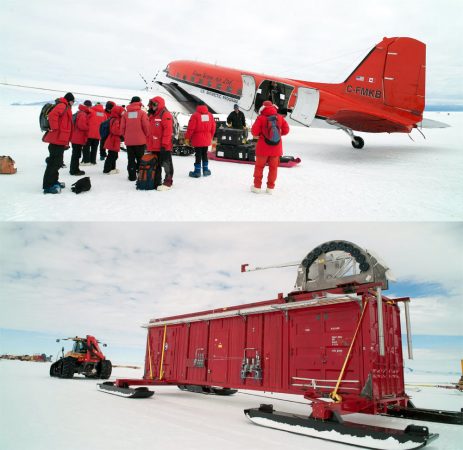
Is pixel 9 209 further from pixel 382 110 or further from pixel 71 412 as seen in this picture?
pixel 382 110

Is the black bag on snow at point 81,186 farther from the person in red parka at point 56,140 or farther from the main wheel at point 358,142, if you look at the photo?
the main wheel at point 358,142

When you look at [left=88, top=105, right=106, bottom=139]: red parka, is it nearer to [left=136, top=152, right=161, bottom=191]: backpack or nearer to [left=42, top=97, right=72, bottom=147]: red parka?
[left=42, top=97, right=72, bottom=147]: red parka

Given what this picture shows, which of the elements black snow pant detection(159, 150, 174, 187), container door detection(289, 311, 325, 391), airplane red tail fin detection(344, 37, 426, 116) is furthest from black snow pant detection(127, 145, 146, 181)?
airplane red tail fin detection(344, 37, 426, 116)

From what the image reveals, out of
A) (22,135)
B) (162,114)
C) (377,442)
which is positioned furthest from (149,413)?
(22,135)

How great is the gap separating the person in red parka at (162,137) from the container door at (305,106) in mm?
7049

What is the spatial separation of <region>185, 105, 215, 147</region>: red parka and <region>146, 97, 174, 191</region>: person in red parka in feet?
2.79

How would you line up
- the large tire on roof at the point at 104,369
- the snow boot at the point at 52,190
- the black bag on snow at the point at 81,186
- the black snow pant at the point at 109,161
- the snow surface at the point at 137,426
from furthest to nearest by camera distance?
the large tire on roof at the point at 104,369, the black snow pant at the point at 109,161, the black bag on snow at the point at 81,186, the snow boot at the point at 52,190, the snow surface at the point at 137,426

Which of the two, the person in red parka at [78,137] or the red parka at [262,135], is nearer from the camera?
the red parka at [262,135]

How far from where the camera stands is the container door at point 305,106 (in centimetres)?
1441

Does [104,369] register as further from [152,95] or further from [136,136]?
[152,95]

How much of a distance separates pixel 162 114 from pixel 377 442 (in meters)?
7.65

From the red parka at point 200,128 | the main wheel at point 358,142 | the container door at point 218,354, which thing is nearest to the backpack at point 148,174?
the red parka at point 200,128

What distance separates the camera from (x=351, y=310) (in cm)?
581

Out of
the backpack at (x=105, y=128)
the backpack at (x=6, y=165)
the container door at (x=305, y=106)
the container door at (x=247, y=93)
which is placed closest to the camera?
the backpack at (x=6, y=165)
